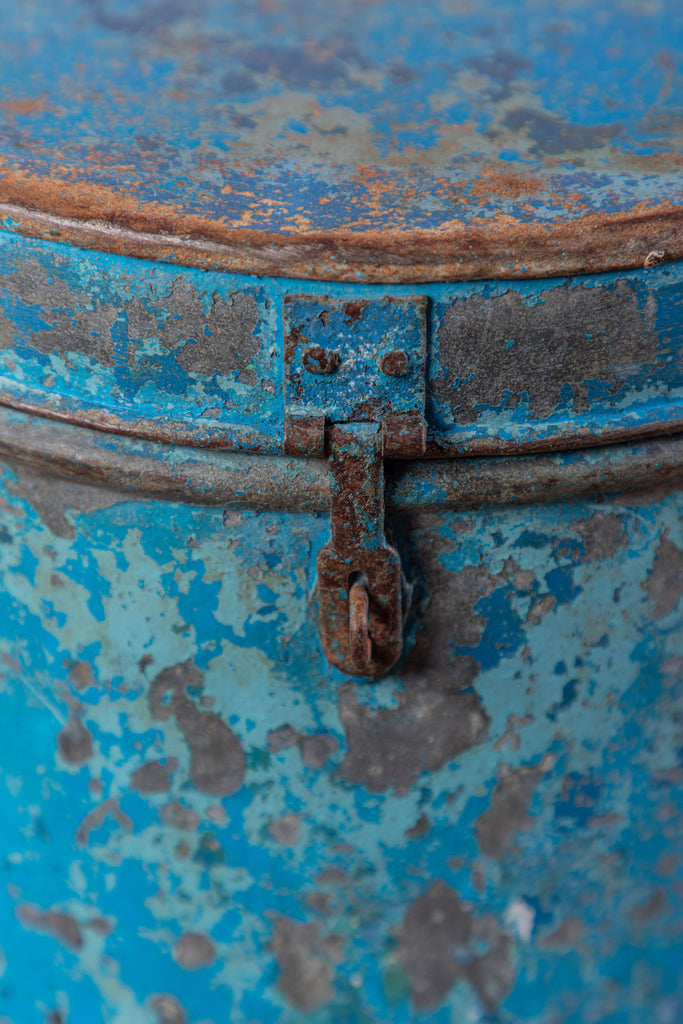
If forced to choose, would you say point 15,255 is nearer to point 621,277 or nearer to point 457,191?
point 457,191

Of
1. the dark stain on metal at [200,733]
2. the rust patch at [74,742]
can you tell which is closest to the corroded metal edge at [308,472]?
the dark stain on metal at [200,733]

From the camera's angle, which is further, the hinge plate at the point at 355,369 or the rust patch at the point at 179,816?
the rust patch at the point at 179,816

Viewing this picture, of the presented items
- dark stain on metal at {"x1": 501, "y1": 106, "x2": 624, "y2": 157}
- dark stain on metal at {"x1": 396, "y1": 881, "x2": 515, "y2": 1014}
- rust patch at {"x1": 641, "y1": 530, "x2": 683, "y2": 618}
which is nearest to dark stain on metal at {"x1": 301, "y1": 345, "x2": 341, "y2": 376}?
dark stain on metal at {"x1": 501, "y1": 106, "x2": 624, "y2": 157}

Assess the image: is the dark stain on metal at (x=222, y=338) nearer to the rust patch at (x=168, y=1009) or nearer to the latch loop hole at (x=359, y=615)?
the latch loop hole at (x=359, y=615)

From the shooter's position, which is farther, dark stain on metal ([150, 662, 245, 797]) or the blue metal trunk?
dark stain on metal ([150, 662, 245, 797])

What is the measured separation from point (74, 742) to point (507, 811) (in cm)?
47

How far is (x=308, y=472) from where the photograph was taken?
0.87 metres

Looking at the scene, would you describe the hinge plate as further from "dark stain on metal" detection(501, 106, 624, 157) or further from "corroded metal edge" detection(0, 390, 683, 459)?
"dark stain on metal" detection(501, 106, 624, 157)

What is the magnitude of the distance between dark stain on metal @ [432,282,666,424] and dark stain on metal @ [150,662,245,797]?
0.39 m

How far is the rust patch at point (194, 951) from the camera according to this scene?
1.15 m

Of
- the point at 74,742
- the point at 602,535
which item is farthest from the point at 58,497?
the point at 602,535

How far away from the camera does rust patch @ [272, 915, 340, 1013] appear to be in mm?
1126

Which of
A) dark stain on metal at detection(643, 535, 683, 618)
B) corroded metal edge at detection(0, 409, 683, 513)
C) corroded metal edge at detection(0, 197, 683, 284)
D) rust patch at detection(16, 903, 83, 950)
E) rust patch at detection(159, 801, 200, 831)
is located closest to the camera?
corroded metal edge at detection(0, 197, 683, 284)

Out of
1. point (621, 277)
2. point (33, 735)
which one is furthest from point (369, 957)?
point (621, 277)
